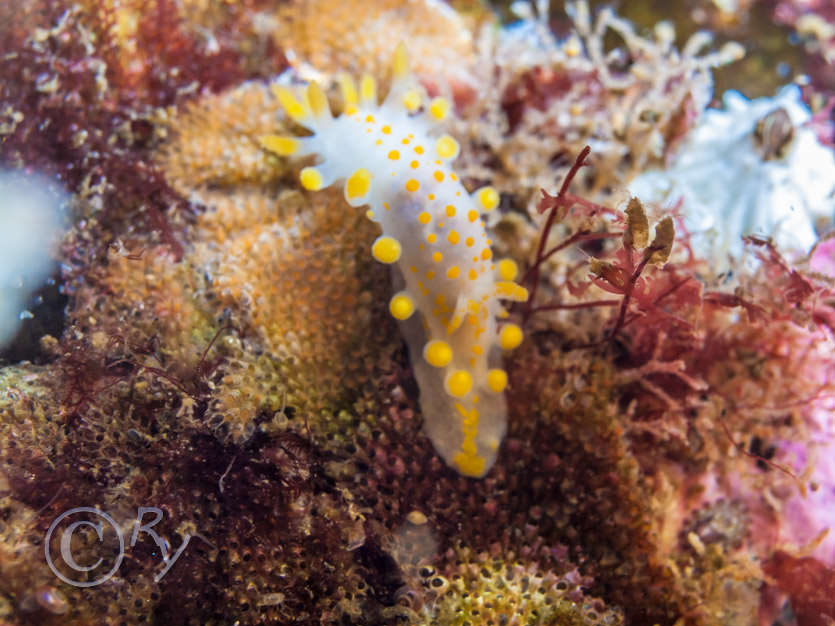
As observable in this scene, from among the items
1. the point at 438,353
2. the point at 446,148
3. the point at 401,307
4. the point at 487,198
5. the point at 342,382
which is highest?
the point at 446,148

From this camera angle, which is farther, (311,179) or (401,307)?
(311,179)

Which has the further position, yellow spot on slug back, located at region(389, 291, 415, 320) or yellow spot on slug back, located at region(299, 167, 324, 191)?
yellow spot on slug back, located at region(299, 167, 324, 191)

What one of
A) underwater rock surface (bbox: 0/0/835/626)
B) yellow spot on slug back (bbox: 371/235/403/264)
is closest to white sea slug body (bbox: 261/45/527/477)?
yellow spot on slug back (bbox: 371/235/403/264)

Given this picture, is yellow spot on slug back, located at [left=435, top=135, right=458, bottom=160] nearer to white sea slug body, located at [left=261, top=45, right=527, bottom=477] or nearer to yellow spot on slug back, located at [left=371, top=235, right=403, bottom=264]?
white sea slug body, located at [left=261, top=45, right=527, bottom=477]

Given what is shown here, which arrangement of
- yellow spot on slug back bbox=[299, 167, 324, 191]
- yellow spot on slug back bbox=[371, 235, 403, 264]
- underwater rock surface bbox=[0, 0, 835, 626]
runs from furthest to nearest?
1. yellow spot on slug back bbox=[299, 167, 324, 191]
2. yellow spot on slug back bbox=[371, 235, 403, 264]
3. underwater rock surface bbox=[0, 0, 835, 626]

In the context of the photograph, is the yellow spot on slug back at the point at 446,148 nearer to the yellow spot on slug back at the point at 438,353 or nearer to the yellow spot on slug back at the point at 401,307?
the yellow spot on slug back at the point at 401,307

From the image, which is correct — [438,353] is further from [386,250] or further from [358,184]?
[358,184]

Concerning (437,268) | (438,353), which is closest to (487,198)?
(437,268)

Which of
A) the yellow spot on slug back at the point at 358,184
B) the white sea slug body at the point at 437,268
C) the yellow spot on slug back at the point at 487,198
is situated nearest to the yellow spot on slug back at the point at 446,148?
the white sea slug body at the point at 437,268
